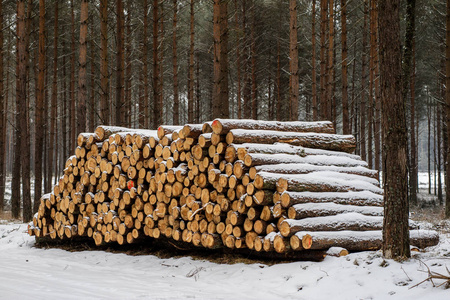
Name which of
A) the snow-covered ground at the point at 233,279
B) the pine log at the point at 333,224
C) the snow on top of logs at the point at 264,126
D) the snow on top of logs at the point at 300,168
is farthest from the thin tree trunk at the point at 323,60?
the pine log at the point at 333,224

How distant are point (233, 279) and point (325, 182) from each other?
6.73 feet

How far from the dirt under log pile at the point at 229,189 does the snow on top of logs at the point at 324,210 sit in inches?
0.7

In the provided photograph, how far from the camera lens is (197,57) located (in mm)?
28594

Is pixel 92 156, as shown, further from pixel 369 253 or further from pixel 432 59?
pixel 432 59

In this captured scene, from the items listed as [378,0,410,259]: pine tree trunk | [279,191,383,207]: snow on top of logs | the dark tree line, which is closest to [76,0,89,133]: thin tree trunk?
the dark tree line

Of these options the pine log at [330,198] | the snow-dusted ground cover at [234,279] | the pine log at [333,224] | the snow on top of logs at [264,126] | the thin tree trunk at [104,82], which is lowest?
the snow-dusted ground cover at [234,279]

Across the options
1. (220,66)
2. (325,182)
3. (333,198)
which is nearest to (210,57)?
(220,66)

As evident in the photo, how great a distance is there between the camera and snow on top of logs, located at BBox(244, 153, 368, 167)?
6.59 meters

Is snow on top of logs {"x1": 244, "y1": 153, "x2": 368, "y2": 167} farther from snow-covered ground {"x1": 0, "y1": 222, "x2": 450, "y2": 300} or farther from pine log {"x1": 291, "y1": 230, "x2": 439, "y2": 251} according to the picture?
snow-covered ground {"x1": 0, "y1": 222, "x2": 450, "y2": 300}

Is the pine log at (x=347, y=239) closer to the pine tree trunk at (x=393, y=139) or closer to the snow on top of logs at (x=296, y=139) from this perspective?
the pine tree trunk at (x=393, y=139)

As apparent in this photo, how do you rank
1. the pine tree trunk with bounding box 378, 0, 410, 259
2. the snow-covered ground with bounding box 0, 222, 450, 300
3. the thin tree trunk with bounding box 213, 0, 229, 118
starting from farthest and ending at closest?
the thin tree trunk with bounding box 213, 0, 229, 118 → the pine tree trunk with bounding box 378, 0, 410, 259 → the snow-covered ground with bounding box 0, 222, 450, 300

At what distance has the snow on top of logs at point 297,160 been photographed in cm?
659

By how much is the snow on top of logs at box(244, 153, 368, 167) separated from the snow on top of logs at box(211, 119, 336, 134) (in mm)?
723

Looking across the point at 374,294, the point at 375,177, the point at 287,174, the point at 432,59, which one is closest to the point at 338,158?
the point at 375,177
